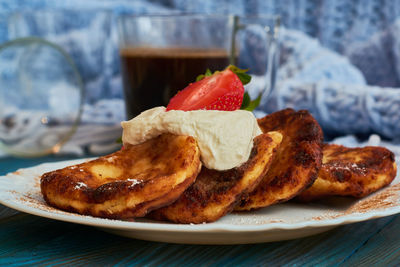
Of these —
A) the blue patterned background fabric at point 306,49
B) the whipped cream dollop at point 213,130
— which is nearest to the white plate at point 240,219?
the whipped cream dollop at point 213,130

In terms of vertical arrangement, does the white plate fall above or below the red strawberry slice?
below

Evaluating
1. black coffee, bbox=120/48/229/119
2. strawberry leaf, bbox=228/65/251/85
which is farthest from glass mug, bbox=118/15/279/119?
strawberry leaf, bbox=228/65/251/85

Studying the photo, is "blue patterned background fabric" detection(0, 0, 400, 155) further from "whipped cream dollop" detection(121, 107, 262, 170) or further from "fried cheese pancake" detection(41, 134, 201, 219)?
"fried cheese pancake" detection(41, 134, 201, 219)

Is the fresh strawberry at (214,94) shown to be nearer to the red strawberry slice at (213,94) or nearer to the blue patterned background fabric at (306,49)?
the red strawberry slice at (213,94)

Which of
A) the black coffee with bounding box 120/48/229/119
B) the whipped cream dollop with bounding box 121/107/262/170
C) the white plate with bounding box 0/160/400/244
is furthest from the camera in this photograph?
the black coffee with bounding box 120/48/229/119

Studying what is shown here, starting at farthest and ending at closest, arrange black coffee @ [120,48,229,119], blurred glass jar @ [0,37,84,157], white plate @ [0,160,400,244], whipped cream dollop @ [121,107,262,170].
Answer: blurred glass jar @ [0,37,84,157]
black coffee @ [120,48,229,119]
whipped cream dollop @ [121,107,262,170]
white plate @ [0,160,400,244]

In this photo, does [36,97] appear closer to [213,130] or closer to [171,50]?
[171,50]

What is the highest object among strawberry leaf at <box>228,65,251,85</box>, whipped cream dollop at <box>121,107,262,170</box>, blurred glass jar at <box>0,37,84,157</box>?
strawberry leaf at <box>228,65,251,85</box>
